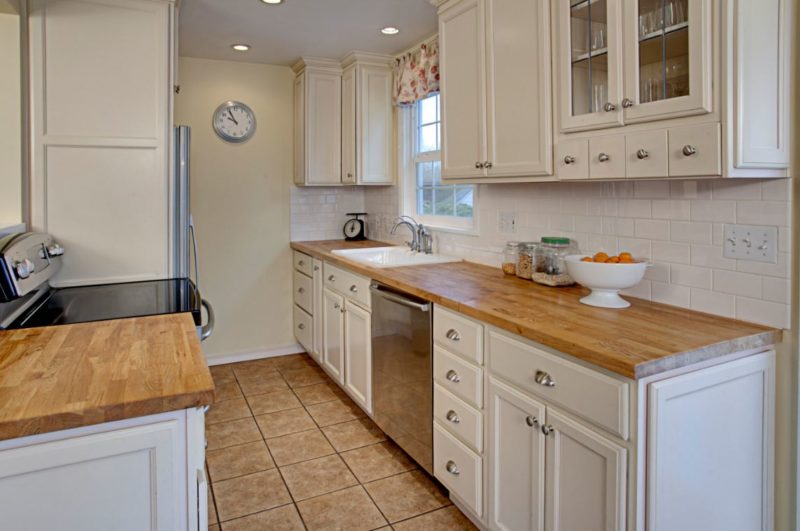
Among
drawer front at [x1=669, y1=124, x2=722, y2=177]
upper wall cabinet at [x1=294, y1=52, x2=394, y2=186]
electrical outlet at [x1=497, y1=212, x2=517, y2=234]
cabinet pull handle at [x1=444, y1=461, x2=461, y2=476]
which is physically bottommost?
cabinet pull handle at [x1=444, y1=461, x2=461, y2=476]

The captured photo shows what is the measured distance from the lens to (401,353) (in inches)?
101

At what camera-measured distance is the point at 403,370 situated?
2.57 metres

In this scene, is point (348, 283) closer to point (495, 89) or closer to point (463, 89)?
point (463, 89)

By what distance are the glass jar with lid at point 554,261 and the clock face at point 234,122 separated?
105 inches

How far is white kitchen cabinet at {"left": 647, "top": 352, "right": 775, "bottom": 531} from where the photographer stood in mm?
1375

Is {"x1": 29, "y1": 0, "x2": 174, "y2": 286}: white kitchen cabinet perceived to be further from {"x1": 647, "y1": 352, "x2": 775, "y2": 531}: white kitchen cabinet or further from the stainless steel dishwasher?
{"x1": 647, "y1": 352, "x2": 775, "y2": 531}: white kitchen cabinet

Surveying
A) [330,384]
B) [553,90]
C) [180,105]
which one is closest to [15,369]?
[553,90]

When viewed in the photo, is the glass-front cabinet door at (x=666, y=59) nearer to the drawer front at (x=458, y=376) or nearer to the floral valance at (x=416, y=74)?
the drawer front at (x=458, y=376)

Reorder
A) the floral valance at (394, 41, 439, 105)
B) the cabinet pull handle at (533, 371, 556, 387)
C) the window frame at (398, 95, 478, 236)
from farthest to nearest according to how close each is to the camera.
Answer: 1. the window frame at (398, 95, 478, 236)
2. the floral valance at (394, 41, 439, 105)
3. the cabinet pull handle at (533, 371, 556, 387)

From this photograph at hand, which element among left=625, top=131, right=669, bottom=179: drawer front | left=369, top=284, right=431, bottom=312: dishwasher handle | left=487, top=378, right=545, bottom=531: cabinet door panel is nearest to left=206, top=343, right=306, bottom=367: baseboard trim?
left=369, top=284, right=431, bottom=312: dishwasher handle

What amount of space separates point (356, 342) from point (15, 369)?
1.92m

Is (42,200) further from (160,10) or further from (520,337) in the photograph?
(520,337)

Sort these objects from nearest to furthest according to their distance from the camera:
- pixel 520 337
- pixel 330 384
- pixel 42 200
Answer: pixel 520 337
pixel 42 200
pixel 330 384

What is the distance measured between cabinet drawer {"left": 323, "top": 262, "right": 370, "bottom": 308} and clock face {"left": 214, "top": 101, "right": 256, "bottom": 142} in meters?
1.33
